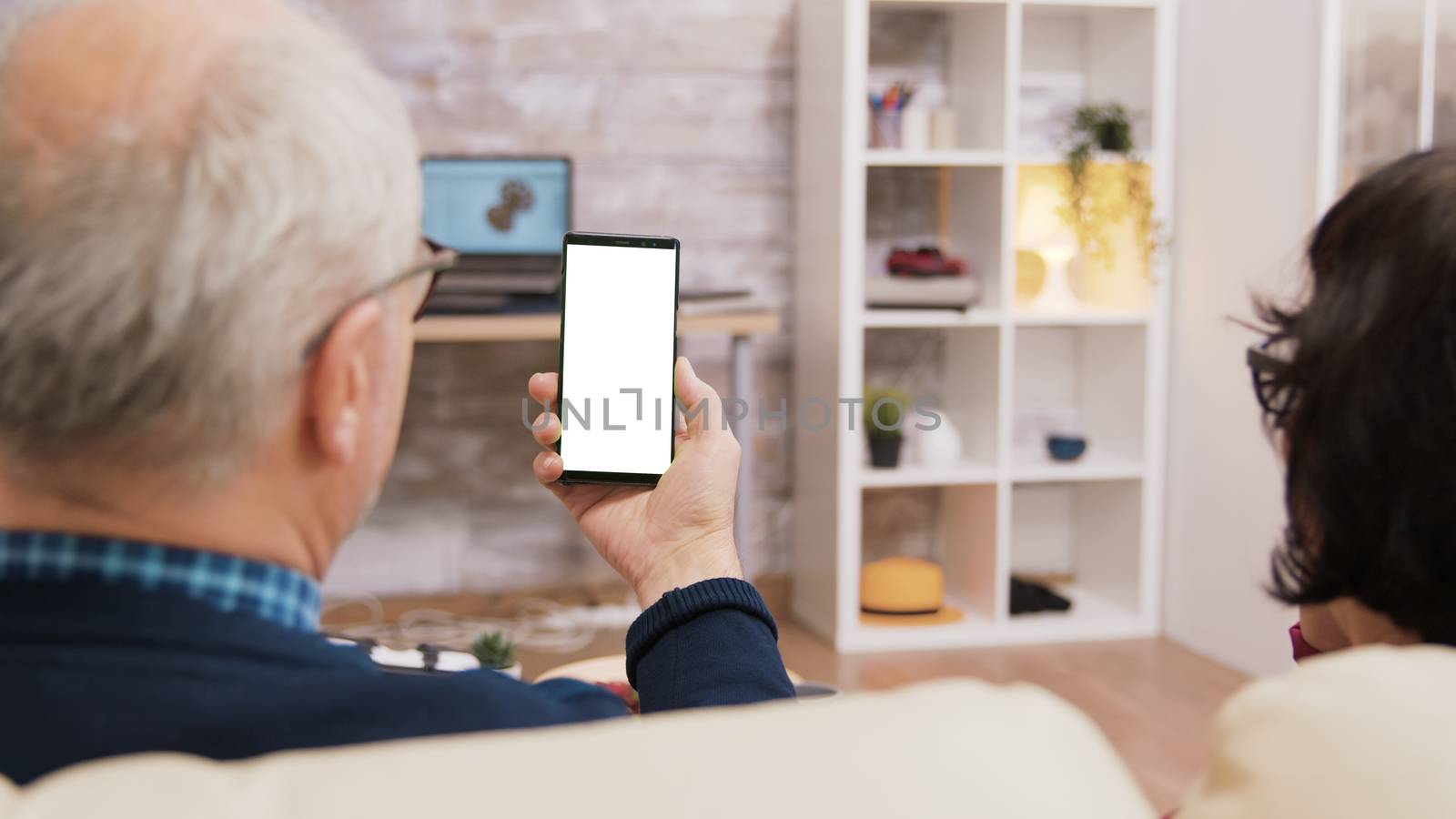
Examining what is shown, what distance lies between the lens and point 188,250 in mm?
522

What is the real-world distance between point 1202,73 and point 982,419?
926 mm

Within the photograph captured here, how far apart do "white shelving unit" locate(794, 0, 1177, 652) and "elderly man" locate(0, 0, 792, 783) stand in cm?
240

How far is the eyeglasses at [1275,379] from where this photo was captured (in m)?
0.75

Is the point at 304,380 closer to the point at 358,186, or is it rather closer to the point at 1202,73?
the point at 358,186

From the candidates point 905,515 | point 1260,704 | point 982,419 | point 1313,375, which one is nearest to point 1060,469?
point 982,419

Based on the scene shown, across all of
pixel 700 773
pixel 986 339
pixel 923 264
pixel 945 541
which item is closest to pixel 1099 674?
pixel 945 541

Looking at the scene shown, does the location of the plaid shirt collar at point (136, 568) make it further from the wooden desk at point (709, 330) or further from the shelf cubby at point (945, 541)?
the shelf cubby at point (945, 541)

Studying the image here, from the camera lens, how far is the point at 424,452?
10.5 ft

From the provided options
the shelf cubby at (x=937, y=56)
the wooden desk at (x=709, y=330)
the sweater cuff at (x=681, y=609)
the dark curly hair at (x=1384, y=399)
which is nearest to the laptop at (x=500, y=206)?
the wooden desk at (x=709, y=330)

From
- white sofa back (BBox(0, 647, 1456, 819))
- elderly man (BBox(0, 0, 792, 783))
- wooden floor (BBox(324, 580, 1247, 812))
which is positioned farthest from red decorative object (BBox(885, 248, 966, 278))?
white sofa back (BBox(0, 647, 1456, 819))

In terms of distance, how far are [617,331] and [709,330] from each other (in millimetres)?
1599

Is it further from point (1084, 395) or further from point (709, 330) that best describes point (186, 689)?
point (1084, 395)

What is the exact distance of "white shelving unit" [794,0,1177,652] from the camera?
2.98 m

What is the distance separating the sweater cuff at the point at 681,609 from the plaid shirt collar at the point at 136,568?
1.00 feet
